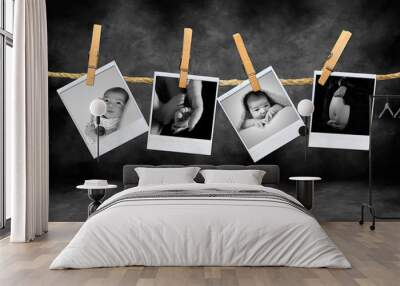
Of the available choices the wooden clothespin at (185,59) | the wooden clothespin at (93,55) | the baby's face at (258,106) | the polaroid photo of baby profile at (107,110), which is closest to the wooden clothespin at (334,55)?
the baby's face at (258,106)

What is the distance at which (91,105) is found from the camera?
7.11 m

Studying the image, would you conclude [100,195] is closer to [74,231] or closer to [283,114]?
[74,231]

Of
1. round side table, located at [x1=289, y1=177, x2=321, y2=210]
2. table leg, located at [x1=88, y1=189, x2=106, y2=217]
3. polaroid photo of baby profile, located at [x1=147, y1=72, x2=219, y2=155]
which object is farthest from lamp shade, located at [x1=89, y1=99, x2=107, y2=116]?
round side table, located at [x1=289, y1=177, x2=321, y2=210]

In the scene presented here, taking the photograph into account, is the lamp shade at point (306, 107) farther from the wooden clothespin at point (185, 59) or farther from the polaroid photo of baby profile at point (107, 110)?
the polaroid photo of baby profile at point (107, 110)

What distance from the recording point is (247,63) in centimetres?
754

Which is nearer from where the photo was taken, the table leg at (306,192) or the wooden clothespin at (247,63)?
the table leg at (306,192)

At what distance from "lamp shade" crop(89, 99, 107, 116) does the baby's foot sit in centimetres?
98

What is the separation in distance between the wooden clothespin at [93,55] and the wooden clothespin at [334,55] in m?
3.02

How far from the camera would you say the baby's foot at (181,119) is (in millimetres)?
7566

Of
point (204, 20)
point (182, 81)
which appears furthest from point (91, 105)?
point (204, 20)

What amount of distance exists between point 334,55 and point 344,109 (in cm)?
74

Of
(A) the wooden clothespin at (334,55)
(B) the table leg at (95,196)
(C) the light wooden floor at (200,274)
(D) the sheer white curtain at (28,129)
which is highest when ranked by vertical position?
(A) the wooden clothespin at (334,55)

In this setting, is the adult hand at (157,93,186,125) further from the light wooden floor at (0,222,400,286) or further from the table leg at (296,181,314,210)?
the light wooden floor at (0,222,400,286)

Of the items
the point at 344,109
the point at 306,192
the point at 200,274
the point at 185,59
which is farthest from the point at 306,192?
the point at 200,274
